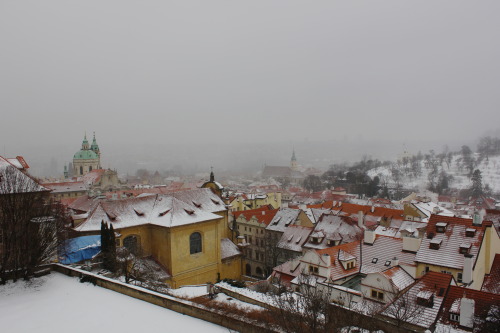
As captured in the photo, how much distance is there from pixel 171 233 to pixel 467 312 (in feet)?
77.9

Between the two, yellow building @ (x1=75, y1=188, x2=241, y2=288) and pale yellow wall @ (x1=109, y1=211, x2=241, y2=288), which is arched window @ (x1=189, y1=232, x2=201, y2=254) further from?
pale yellow wall @ (x1=109, y1=211, x2=241, y2=288)

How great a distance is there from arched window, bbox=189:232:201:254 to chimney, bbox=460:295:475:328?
23565mm

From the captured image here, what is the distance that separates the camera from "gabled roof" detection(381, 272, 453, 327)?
18.9 meters

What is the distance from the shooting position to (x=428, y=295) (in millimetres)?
19984

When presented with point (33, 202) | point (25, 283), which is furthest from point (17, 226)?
point (25, 283)

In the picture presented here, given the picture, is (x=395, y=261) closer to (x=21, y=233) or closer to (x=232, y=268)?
(x=232, y=268)

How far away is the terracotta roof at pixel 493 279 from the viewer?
24766mm

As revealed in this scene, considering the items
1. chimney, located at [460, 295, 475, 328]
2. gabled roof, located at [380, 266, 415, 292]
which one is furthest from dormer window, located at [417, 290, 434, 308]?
gabled roof, located at [380, 266, 415, 292]

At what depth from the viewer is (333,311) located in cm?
1484

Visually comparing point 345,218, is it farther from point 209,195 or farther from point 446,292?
point 446,292

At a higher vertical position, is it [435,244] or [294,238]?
[435,244]

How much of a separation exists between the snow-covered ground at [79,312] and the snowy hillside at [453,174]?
12792cm

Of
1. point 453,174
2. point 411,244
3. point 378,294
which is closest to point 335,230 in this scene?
point 411,244

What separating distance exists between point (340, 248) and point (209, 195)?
18589mm
